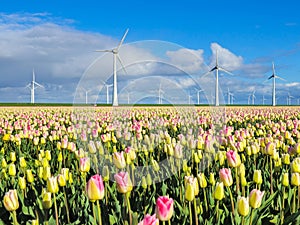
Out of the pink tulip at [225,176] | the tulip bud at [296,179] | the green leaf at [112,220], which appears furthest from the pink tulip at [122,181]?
the tulip bud at [296,179]

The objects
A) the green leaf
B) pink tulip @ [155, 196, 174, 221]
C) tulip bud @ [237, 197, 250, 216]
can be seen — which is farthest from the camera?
the green leaf

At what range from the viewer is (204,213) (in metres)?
3.40

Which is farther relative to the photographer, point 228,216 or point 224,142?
point 224,142

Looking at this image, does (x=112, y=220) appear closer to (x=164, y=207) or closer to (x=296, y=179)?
(x=164, y=207)

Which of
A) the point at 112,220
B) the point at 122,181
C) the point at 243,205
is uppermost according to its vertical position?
the point at 122,181

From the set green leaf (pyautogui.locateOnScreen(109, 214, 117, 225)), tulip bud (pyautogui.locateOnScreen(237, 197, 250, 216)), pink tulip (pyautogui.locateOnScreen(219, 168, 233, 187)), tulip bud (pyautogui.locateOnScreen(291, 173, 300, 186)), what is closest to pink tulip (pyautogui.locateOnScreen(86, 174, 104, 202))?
green leaf (pyautogui.locateOnScreen(109, 214, 117, 225))

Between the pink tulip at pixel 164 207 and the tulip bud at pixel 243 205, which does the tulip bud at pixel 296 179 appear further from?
the pink tulip at pixel 164 207

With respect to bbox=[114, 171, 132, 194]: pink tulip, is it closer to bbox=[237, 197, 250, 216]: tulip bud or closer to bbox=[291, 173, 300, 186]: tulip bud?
bbox=[237, 197, 250, 216]: tulip bud

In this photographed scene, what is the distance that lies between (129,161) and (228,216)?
120 centimetres

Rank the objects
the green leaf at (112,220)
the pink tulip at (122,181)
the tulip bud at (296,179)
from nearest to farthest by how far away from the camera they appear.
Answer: the pink tulip at (122,181) → the green leaf at (112,220) → the tulip bud at (296,179)

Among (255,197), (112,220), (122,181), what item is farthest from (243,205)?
(112,220)

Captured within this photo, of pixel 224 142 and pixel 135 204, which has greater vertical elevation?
pixel 224 142

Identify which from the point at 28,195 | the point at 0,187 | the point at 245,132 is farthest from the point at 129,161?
the point at 245,132

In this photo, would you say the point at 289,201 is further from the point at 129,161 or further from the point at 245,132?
the point at 245,132
